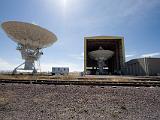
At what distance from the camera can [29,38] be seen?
1806 inches

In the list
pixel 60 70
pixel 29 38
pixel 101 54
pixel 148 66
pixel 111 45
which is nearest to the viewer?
pixel 29 38

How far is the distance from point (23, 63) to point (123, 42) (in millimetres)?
A: 34953

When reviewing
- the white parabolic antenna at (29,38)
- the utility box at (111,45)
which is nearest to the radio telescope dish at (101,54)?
the utility box at (111,45)

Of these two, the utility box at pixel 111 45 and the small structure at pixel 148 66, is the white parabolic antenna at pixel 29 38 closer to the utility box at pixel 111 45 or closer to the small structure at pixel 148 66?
the utility box at pixel 111 45

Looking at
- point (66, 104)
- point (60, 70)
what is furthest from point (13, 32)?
point (66, 104)

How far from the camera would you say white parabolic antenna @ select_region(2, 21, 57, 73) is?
137ft

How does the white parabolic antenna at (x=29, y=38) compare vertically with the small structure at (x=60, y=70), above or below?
above

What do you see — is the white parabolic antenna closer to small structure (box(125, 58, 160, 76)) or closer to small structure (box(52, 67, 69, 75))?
small structure (box(52, 67, 69, 75))

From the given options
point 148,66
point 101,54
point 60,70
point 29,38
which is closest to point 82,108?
point 29,38

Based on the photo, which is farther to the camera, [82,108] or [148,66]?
[148,66]

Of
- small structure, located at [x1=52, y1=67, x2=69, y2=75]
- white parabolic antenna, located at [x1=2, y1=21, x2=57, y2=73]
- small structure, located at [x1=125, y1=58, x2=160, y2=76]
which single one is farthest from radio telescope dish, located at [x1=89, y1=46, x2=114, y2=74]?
white parabolic antenna, located at [x1=2, y1=21, x2=57, y2=73]

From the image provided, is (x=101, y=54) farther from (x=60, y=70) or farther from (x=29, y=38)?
(x=29, y=38)

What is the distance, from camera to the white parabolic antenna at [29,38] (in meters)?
41.8

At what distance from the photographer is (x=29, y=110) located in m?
6.70
